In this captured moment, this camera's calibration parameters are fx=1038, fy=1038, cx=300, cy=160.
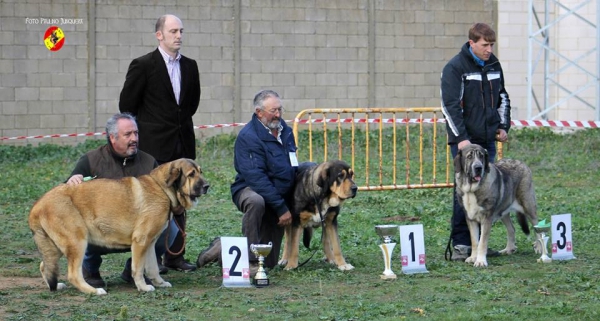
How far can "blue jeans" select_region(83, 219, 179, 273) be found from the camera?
26.1 feet

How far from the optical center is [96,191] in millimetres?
7762

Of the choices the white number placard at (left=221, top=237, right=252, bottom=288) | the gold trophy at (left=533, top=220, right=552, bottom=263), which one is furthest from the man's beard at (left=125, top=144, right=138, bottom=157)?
the gold trophy at (left=533, top=220, right=552, bottom=263)

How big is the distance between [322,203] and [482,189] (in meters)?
1.44

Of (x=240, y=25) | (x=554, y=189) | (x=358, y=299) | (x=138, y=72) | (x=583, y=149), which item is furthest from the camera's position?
(x=240, y=25)

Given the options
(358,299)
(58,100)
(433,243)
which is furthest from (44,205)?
(58,100)

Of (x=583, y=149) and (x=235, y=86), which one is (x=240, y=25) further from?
(x=583, y=149)

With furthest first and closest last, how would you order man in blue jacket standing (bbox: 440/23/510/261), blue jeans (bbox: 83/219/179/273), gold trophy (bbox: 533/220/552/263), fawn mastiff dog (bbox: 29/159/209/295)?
1. man in blue jacket standing (bbox: 440/23/510/261)
2. gold trophy (bbox: 533/220/552/263)
3. blue jeans (bbox: 83/219/179/273)
4. fawn mastiff dog (bbox: 29/159/209/295)

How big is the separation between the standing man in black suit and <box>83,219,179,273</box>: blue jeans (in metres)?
0.19

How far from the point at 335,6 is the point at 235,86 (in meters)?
2.64

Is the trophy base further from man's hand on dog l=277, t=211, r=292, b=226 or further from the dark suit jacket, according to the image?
the dark suit jacket

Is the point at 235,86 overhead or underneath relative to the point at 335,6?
underneath

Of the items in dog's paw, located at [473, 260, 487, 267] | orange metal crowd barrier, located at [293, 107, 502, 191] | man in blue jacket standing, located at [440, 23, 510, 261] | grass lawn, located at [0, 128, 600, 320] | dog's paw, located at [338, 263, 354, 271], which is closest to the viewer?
grass lawn, located at [0, 128, 600, 320]

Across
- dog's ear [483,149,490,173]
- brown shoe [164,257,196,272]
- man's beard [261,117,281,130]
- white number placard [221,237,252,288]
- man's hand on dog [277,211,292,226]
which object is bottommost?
brown shoe [164,257,196,272]

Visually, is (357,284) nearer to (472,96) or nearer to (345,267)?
(345,267)
